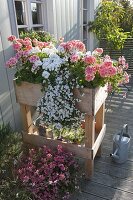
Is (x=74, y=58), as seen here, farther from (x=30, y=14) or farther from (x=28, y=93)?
(x=30, y=14)

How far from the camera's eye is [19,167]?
6.94 feet

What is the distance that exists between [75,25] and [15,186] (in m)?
3.18

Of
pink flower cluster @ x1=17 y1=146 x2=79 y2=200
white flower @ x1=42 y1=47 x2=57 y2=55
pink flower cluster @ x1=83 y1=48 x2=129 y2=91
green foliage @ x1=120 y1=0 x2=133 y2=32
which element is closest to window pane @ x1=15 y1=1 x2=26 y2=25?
white flower @ x1=42 y1=47 x2=57 y2=55

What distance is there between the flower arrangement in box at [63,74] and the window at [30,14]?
2.39 feet

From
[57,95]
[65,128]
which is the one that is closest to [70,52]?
[57,95]

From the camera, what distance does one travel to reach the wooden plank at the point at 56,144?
2.20m

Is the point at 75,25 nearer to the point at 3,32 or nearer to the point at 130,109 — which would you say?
the point at 130,109

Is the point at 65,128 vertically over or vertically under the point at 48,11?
under

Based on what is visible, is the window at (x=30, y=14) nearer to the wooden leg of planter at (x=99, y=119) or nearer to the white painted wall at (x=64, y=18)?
the white painted wall at (x=64, y=18)

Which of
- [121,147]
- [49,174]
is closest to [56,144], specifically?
[49,174]

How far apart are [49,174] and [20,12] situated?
78.7 inches

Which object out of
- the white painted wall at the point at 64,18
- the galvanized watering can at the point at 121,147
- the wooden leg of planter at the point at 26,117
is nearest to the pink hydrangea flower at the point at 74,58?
the wooden leg of planter at the point at 26,117

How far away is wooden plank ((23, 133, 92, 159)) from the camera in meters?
2.20

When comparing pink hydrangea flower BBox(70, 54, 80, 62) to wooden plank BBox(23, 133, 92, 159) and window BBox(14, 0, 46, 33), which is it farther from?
window BBox(14, 0, 46, 33)
